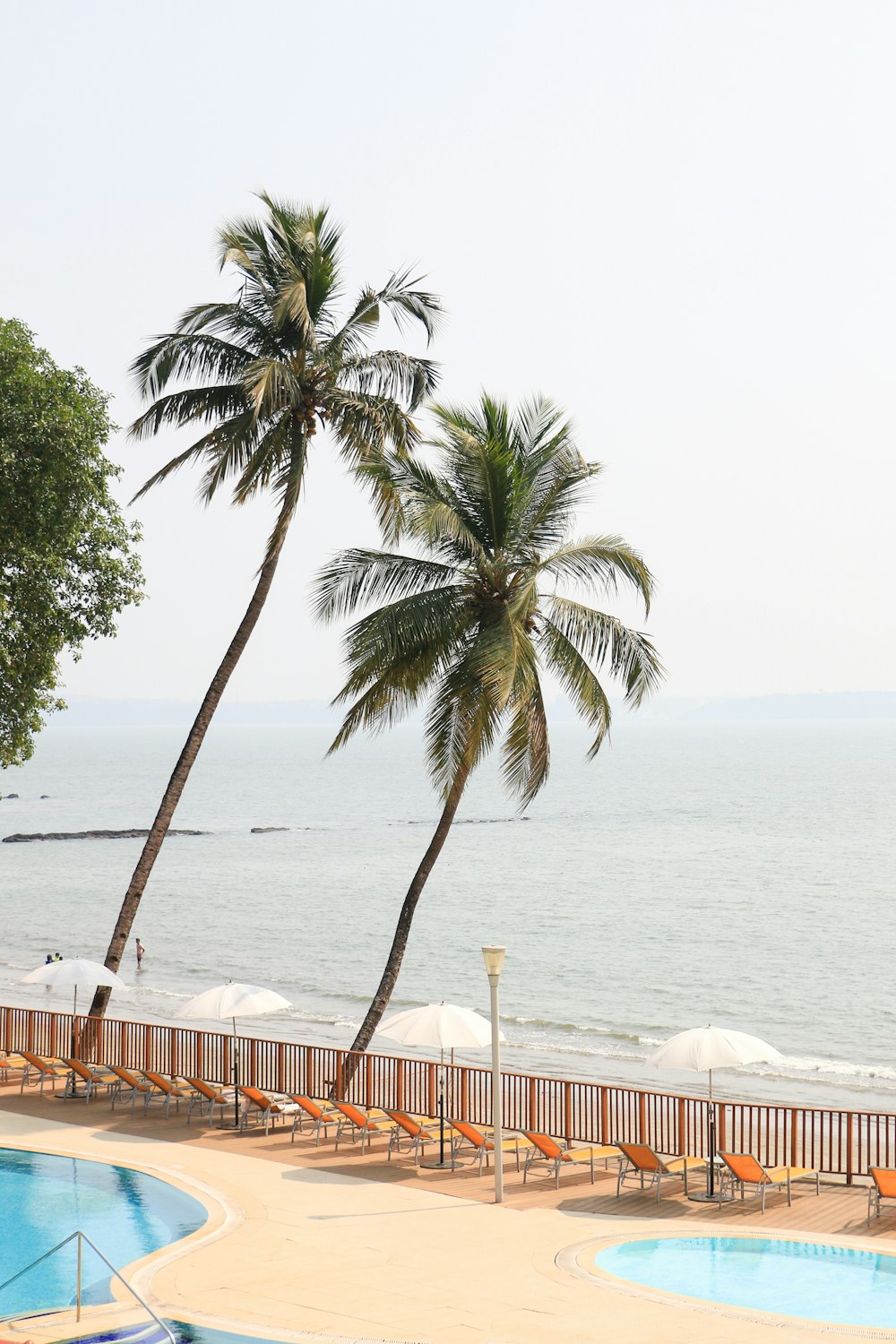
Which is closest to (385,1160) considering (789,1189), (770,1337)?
(789,1189)

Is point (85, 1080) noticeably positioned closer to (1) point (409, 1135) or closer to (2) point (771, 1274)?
(1) point (409, 1135)

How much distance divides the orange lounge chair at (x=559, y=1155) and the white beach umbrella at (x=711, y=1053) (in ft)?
4.50

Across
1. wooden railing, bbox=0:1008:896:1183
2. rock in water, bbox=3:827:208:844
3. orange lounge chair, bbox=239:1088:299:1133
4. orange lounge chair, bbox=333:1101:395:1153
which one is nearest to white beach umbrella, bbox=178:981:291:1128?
orange lounge chair, bbox=239:1088:299:1133

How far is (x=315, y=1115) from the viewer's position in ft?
60.7

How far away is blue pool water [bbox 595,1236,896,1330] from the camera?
12078 millimetres

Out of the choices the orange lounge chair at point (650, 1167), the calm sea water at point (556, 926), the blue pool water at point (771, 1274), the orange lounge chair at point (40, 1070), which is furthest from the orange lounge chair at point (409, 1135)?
the calm sea water at point (556, 926)

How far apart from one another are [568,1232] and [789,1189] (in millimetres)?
3194

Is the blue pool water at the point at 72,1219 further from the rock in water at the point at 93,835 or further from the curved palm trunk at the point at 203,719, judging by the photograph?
the rock in water at the point at 93,835

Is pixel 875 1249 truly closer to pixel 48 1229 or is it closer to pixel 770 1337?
pixel 770 1337

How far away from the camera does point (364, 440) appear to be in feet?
76.1

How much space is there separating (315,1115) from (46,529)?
1132cm

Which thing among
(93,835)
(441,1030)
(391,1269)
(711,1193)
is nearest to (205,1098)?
(441,1030)

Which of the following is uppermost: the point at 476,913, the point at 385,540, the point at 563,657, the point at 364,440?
the point at 364,440

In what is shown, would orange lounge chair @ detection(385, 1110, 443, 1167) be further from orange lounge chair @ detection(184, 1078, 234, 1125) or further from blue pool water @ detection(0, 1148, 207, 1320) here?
blue pool water @ detection(0, 1148, 207, 1320)
